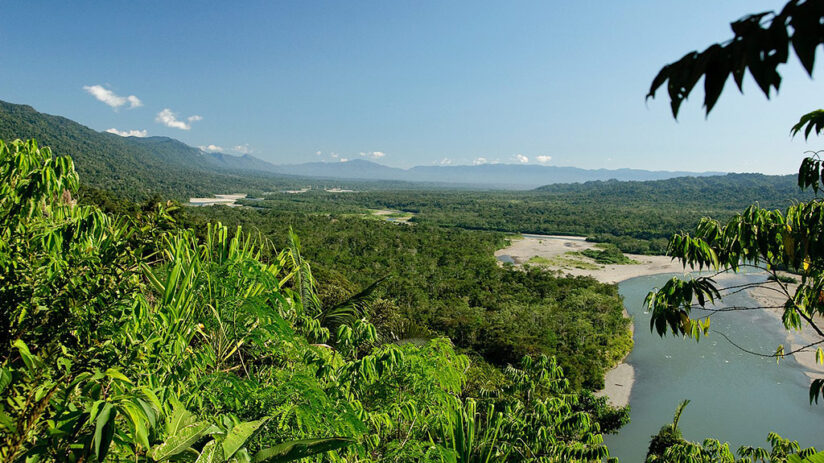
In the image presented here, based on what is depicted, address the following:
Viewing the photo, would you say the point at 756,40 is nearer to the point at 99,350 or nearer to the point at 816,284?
the point at 816,284

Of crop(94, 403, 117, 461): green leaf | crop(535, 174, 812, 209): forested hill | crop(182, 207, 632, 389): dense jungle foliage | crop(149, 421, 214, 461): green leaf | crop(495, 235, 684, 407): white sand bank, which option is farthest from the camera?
crop(535, 174, 812, 209): forested hill

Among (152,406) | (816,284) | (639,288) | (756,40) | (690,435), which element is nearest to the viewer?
(756,40)

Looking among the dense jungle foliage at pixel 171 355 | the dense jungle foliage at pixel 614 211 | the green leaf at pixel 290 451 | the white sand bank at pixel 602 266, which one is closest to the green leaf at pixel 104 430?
the dense jungle foliage at pixel 171 355

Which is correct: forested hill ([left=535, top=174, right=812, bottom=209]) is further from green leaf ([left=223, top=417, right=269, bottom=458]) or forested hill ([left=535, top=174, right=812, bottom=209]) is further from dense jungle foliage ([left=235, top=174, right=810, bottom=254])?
green leaf ([left=223, top=417, right=269, bottom=458])

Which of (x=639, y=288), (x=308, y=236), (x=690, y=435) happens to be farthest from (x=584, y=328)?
(x=308, y=236)

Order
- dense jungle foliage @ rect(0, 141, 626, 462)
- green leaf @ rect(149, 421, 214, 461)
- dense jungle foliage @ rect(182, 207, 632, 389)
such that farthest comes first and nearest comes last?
dense jungle foliage @ rect(182, 207, 632, 389), dense jungle foliage @ rect(0, 141, 626, 462), green leaf @ rect(149, 421, 214, 461)

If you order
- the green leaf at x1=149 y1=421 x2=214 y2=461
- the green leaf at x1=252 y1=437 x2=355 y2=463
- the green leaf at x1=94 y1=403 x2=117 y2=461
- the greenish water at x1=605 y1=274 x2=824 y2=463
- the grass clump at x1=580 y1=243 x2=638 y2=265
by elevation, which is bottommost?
→ the greenish water at x1=605 y1=274 x2=824 y2=463

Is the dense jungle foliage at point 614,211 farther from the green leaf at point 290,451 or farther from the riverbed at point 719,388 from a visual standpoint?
the green leaf at point 290,451

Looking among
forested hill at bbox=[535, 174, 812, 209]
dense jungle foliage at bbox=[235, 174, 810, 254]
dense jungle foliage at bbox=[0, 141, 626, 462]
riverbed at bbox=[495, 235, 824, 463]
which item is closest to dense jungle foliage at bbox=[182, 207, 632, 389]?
riverbed at bbox=[495, 235, 824, 463]
